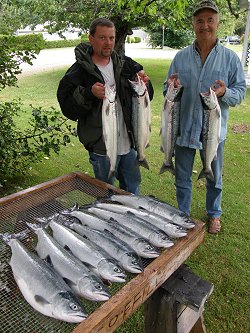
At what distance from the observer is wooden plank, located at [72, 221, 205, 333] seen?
5.99ft

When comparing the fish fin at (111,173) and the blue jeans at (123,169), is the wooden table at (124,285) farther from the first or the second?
the blue jeans at (123,169)

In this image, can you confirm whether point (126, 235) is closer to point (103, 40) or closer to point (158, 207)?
point (158, 207)

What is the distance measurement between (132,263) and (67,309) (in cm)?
54

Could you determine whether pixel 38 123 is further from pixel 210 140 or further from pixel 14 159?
pixel 210 140

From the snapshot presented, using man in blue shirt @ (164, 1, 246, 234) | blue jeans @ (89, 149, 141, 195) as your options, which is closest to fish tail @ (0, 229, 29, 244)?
blue jeans @ (89, 149, 141, 195)

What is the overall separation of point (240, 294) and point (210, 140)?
173 cm

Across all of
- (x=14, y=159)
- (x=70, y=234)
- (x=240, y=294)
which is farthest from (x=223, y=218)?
(x=14, y=159)

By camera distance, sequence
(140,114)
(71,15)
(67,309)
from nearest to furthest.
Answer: (67,309) → (140,114) → (71,15)

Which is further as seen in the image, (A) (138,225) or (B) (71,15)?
(B) (71,15)

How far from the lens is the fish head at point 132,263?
7.13 ft

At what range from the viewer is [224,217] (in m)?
5.02

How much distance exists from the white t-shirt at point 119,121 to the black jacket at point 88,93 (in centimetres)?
5

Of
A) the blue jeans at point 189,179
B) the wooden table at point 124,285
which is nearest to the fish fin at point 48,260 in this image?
the wooden table at point 124,285

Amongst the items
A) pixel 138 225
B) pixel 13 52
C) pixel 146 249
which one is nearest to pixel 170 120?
pixel 138 225
